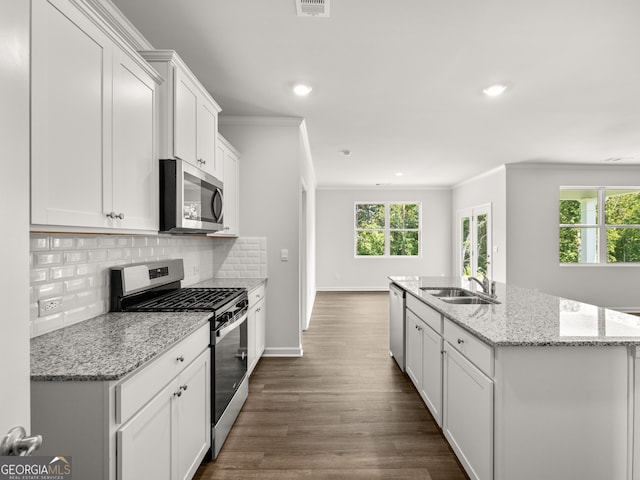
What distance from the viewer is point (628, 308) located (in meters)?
6.14

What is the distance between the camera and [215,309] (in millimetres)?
2012

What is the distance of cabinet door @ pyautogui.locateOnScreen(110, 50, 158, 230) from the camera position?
5.30 ft

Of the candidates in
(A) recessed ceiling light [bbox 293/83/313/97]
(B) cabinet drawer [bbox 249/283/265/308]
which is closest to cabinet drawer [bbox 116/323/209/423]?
(B) cabinet drawer [bbox 249/283/265/308]

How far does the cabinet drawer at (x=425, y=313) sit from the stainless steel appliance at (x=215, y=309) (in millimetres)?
1349

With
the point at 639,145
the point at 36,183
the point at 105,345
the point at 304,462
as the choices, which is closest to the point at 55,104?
the point at 36,183

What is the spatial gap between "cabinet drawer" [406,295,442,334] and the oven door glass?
135 cm

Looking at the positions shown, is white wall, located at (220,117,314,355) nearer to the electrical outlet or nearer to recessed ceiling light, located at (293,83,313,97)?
recessed ceiling light, located at (293,83,313,97)

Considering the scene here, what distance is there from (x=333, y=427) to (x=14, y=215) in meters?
2.27

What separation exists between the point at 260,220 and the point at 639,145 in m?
5.43

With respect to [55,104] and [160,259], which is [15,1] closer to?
[55,104]

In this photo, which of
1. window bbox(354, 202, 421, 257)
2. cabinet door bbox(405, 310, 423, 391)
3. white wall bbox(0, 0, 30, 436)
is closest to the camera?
white wall bbox(0, 0, 30, 436)

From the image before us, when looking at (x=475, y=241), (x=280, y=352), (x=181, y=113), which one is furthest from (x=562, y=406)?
(x=475, y=241)

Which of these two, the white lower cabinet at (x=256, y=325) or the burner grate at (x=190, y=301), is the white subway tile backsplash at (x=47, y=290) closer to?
the burner grate at (x=190, y=301)

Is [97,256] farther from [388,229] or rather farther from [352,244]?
[388,229]
